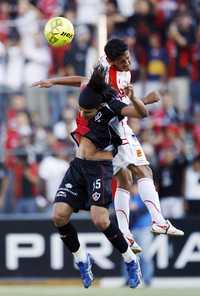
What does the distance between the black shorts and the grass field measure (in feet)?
7.68

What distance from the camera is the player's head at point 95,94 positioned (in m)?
13.1

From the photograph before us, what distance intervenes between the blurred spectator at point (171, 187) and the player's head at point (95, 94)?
5343 millimetres

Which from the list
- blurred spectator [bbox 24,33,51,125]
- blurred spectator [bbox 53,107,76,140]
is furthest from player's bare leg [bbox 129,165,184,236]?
blurred spectator [bbox 24,33,51,125]

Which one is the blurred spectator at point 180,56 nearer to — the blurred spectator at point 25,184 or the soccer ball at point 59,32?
the blurred spectator at point 25,184

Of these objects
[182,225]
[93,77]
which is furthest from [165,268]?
[93,77]

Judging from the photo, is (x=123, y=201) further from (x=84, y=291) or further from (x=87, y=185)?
(x=84, y=291)

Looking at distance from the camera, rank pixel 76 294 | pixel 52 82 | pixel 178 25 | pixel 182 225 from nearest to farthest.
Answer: pixel 52 82, pixel 76 294, pixel 182 225, pixel 178 25

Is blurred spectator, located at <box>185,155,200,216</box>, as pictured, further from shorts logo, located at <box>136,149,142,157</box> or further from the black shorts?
the black shorts

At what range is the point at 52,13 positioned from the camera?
A: 69.8ft

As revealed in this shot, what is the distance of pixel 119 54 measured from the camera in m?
13.0

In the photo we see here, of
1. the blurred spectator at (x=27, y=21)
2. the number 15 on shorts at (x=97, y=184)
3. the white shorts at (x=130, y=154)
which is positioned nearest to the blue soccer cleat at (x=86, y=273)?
the number 15 on shorts at (x=97, y=184)

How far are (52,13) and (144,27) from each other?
1646 millimetres

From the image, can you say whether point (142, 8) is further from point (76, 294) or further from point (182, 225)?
point (76, 294)

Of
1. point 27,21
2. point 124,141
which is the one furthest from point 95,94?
point 27,21
